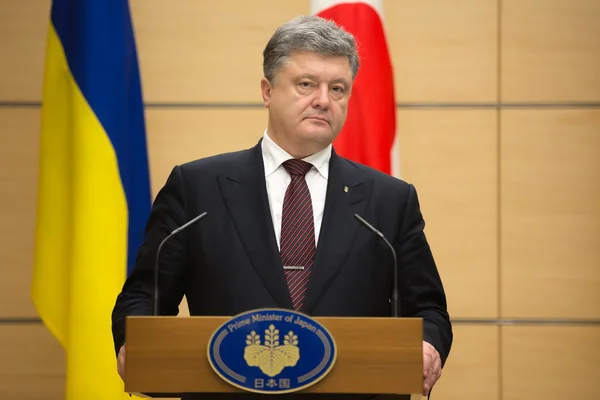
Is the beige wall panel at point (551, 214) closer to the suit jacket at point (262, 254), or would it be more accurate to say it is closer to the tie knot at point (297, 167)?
the suit jacket at point (262, 254)

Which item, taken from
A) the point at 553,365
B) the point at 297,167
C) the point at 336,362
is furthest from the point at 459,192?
the point at 336,362

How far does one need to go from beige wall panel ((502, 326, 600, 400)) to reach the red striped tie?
1970 millimetres

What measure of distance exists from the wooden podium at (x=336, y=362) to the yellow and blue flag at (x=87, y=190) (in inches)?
60.0

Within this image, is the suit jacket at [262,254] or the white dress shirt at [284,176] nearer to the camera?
the suit jacket at [262,254]

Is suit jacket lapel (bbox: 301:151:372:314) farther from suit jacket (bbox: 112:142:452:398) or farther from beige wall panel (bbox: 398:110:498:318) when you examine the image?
beige wall panel (bbox: 398:110:498:318)

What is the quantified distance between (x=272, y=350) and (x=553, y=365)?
8.30 ft

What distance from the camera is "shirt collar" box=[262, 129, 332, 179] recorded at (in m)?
2.27

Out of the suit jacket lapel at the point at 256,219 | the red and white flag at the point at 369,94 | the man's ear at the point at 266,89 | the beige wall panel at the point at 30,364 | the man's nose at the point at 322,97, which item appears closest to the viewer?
the suit jacket lapel at the point at 256,219

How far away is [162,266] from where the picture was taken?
2121mm

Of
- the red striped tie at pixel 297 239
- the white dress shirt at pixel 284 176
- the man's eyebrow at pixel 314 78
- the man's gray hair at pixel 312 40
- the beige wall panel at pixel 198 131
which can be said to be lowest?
the red striped tie at pixel 297 239

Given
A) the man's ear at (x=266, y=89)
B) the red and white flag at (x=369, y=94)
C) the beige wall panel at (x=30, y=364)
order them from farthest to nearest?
the beige wall panel at (x=30, y=364)
the red and white flag at (x=369, y=94)
the man's ear at (x=266, y=89)

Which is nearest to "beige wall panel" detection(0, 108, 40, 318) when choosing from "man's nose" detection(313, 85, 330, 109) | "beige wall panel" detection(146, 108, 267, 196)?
"beige wall panel" detection(146, 108, 267, 196)

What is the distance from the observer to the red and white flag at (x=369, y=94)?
334cm

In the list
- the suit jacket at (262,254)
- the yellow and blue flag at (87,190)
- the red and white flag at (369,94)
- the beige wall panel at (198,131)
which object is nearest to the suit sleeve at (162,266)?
the suit jacket at (262,254)
